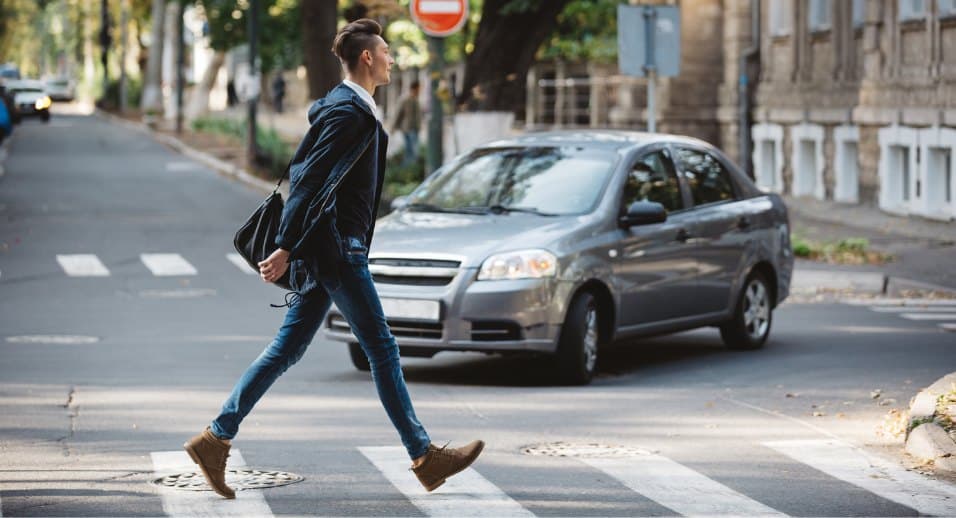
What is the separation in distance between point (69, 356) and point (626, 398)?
429 centimetres

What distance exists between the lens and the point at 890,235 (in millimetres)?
24875

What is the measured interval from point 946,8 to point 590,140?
14101mm

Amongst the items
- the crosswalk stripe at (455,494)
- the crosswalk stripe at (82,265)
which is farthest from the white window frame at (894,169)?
the crosswalk stripe at (455,494)

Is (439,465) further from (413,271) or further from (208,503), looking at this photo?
(413,271)

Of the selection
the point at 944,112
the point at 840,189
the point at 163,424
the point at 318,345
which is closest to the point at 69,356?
the point at 318,345

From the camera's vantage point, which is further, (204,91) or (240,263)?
(204,91)

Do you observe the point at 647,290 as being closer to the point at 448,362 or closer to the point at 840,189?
the point at 448,362

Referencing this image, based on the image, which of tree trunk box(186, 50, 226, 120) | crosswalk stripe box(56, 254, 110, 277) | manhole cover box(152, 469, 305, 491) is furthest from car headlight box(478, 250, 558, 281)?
tree trunk box(186, 50, 226, 120)

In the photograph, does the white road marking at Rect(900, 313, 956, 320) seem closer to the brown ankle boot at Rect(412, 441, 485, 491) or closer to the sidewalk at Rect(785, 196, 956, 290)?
the sidewalk at Rect(785, 196, 956, 290)

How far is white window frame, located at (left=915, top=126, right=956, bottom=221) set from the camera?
25.2 metres

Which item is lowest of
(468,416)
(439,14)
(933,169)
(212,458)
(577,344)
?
(933,169)

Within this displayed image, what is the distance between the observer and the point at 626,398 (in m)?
11.4

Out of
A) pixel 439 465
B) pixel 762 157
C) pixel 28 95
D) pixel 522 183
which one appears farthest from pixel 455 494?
pixel 28 95

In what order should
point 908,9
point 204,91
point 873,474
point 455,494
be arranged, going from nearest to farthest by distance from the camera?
1. point 455,494
2. point 873,474
3. point 908,9
4. point 204,91
